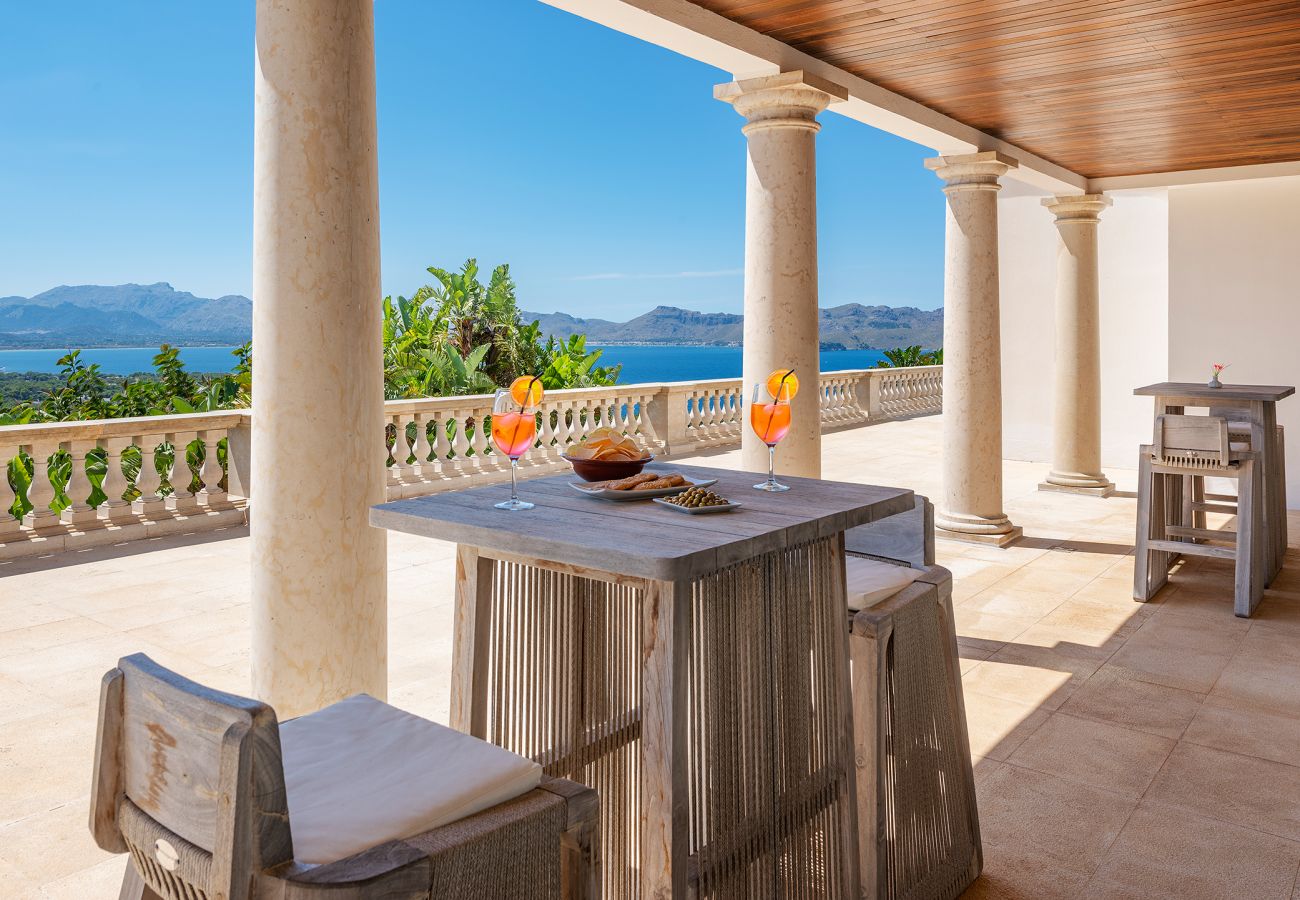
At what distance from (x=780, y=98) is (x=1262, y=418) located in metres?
3.49

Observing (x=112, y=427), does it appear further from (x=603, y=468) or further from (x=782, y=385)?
(x=782, y=385)

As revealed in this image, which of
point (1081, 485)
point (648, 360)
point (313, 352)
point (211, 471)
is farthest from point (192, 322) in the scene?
point (313, 352)

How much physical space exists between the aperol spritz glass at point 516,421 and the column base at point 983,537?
5.25 metres

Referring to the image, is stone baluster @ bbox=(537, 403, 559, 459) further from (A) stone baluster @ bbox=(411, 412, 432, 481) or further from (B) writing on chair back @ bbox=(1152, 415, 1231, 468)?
(B) writing on chair back @ bbox=(1152, 415, 1231, 468)

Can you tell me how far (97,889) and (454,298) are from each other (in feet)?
47.1

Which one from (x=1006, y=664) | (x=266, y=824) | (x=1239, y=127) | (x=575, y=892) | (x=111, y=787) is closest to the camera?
(x=266, y=824)

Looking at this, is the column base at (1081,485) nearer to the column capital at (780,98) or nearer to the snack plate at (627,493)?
the column capital at (780,98)

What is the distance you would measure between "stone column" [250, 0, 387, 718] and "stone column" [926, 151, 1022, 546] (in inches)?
200

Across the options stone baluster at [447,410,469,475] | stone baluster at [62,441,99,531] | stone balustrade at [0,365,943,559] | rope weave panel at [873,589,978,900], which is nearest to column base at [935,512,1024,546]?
stone balustrade at [0,365,943,559]

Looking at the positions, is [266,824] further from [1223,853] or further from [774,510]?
[1223,853]

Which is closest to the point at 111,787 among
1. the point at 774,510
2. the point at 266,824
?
the point at 266,824

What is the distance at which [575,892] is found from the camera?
1606 millimetres

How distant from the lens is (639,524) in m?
1.98

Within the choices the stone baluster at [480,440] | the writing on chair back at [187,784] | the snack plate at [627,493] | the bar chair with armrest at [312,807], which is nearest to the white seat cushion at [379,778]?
the bar chair with armrest at [312,807]
